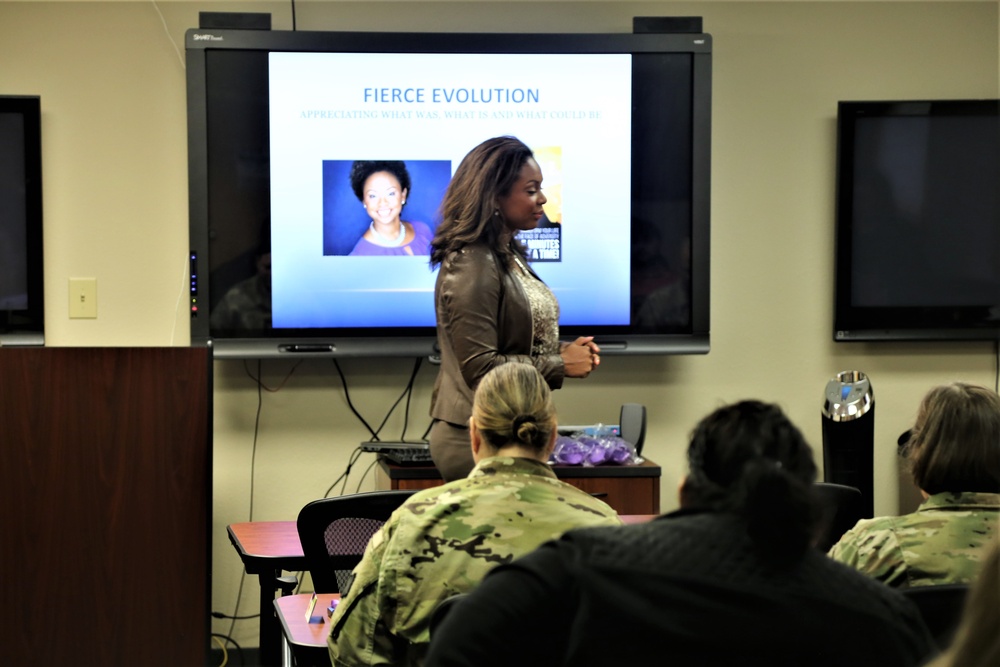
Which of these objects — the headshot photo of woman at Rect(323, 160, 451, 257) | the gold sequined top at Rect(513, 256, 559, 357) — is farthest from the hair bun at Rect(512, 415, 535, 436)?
the headshot photo of woman at Rect(323, 160, 451, 257)

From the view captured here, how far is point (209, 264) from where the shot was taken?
12.8 feet

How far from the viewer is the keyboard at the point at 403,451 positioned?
365 centimetres

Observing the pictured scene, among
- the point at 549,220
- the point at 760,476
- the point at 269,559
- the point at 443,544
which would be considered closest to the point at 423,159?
the point at 549,220

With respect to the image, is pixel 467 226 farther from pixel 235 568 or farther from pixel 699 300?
pixel 235 568

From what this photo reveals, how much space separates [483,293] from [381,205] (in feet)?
4.54

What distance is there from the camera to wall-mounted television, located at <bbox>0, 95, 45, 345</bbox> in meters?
3.90

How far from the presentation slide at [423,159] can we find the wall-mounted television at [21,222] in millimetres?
869

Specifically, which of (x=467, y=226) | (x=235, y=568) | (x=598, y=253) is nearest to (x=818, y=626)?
(x=467, y=226)

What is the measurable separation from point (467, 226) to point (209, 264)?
1.48 meters

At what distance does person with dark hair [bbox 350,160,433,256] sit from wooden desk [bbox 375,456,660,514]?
81 centimetres

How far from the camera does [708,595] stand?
1.06 metres

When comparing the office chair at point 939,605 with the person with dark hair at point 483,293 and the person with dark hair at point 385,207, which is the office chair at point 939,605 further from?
the person with dark hair at point 385,207

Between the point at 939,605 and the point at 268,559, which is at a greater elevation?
the point at 939,605

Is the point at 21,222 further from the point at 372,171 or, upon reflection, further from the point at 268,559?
the point at 268,559
